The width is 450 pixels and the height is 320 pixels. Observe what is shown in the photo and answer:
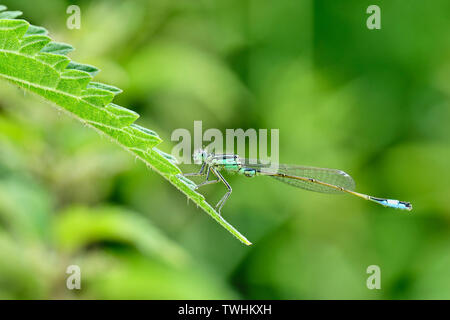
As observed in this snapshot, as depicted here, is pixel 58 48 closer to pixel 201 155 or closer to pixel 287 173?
pixel 201 155

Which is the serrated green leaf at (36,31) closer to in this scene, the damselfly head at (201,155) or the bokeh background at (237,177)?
the damselfly head at (201,155)

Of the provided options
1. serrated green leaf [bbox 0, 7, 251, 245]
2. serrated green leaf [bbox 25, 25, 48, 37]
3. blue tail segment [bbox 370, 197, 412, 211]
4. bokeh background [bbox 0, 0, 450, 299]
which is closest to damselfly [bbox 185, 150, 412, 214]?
blue tail segment [bbox 370, 197, 412, 211]

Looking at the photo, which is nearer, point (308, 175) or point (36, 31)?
point (36, 31)

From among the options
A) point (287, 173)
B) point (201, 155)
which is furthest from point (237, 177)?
point (201, 155)

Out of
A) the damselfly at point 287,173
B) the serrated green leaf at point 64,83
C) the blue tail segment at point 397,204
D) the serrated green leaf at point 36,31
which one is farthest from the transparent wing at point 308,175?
the serrated green leaf at point 36,31
